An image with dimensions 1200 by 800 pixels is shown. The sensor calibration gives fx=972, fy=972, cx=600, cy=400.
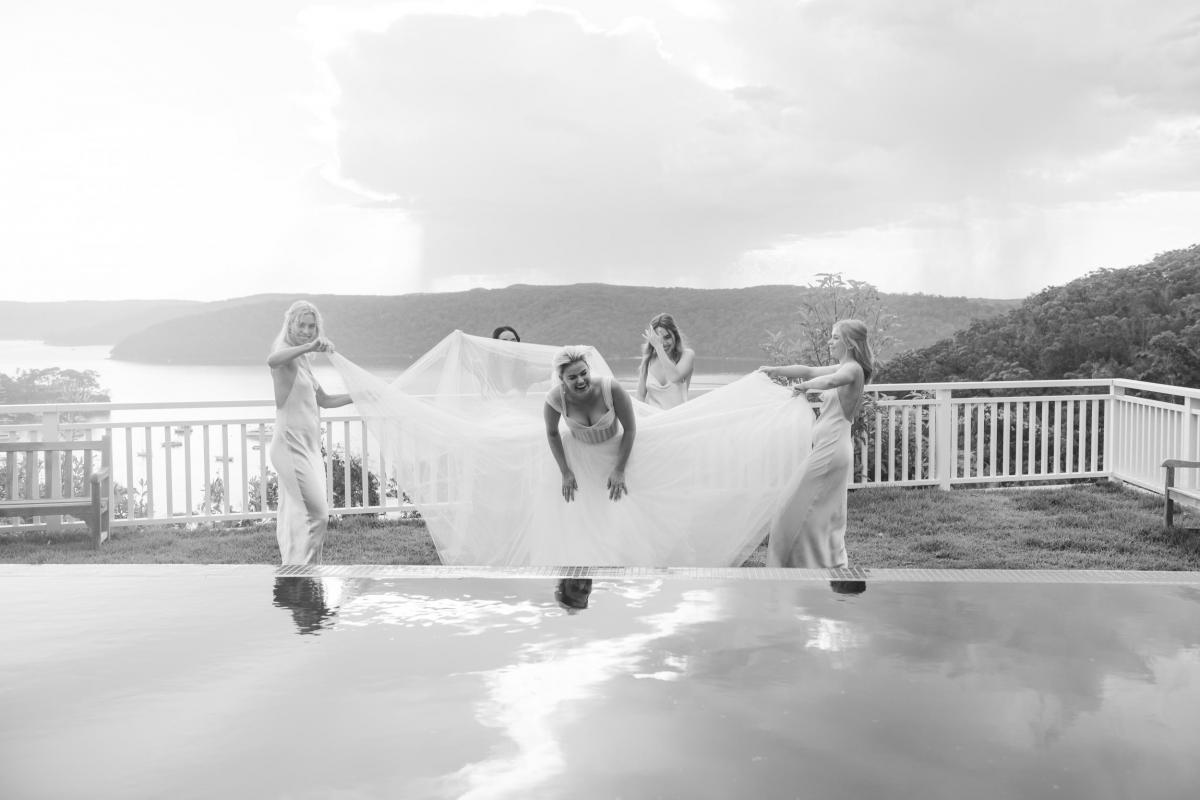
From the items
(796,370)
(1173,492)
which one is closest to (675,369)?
(796,370)

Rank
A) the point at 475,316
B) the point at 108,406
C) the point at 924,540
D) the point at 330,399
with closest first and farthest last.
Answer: the point at 330,399, the point at 924,540, the point at 108,406, the point at 475,316

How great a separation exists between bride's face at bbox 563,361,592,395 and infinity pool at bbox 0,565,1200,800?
1536 millimetres

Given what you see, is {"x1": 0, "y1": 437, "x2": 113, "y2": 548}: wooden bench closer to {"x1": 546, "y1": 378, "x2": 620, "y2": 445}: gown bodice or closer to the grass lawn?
the grass lawn

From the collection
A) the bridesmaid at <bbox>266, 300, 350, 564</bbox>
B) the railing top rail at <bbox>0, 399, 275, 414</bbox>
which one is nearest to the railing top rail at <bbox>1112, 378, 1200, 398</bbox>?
the bridesmaid at <bbox>266, 300, 350, 564</bbox>

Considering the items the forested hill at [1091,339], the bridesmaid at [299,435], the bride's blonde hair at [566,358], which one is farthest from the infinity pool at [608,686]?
the forested hill at [1091,339]

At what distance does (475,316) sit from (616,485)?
12.6 meters

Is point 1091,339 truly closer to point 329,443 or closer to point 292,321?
point 329,443

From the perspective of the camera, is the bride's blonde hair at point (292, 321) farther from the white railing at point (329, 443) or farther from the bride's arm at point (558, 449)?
the white railing at point (329, 443)

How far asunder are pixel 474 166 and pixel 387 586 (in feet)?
74.9

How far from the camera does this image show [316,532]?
195 inches

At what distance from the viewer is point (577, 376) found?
4.25 m

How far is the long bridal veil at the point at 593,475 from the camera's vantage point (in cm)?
461

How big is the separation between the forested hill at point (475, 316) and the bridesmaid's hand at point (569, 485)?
8.47 m

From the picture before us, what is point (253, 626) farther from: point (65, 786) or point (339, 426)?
point (339, 426)
